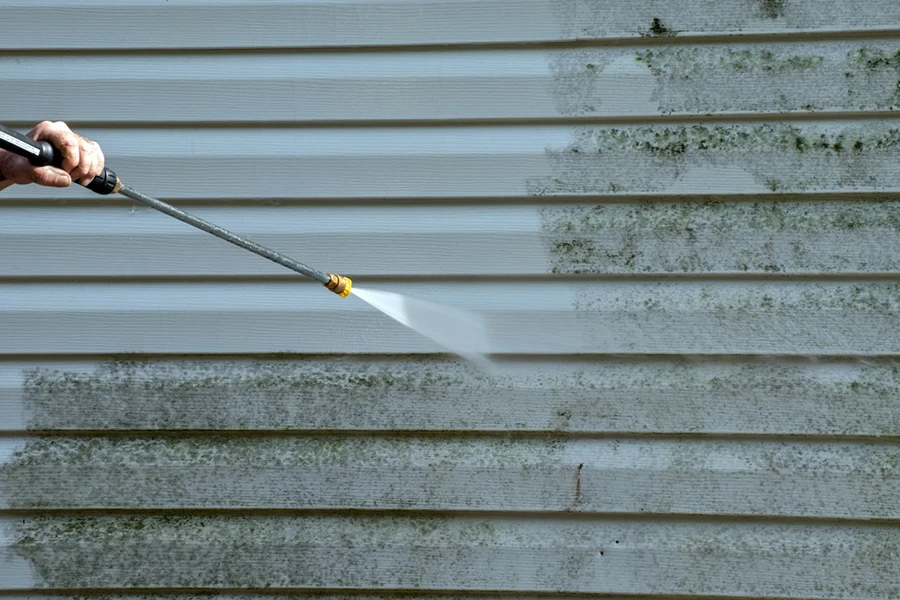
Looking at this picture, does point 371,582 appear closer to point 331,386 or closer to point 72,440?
point 331,386

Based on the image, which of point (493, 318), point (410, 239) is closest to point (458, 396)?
point (493, 318)

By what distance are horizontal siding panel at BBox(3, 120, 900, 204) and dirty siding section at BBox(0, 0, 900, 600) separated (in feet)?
0.04

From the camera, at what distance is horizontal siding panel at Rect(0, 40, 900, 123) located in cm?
257

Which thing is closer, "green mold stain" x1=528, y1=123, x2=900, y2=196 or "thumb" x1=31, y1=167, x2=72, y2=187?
"thumb" x1=31, y1=167, x2=72, y2=187

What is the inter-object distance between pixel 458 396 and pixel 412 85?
3.67 feet

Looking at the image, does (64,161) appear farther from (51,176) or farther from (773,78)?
(773,78)

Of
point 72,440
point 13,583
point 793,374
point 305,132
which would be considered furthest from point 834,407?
point 13,583

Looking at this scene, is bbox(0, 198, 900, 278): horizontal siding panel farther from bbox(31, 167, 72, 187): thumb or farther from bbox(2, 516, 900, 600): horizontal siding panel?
bbox(2, 516, 900, 600): horizontal siding panel

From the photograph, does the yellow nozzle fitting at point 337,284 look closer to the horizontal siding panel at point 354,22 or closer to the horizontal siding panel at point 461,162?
the horizontal siding panel at point 461,162

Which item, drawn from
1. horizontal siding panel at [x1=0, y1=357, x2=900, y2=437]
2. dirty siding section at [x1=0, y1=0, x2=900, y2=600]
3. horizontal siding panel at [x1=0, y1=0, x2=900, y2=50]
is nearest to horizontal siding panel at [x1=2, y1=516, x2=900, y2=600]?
dirty siding section at [x1=0, y1=0, x2=900, y2=600]

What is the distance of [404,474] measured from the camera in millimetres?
2678

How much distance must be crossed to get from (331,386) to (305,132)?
0.92 metres

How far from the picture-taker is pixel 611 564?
2.66m

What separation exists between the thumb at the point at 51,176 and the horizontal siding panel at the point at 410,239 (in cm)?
80
